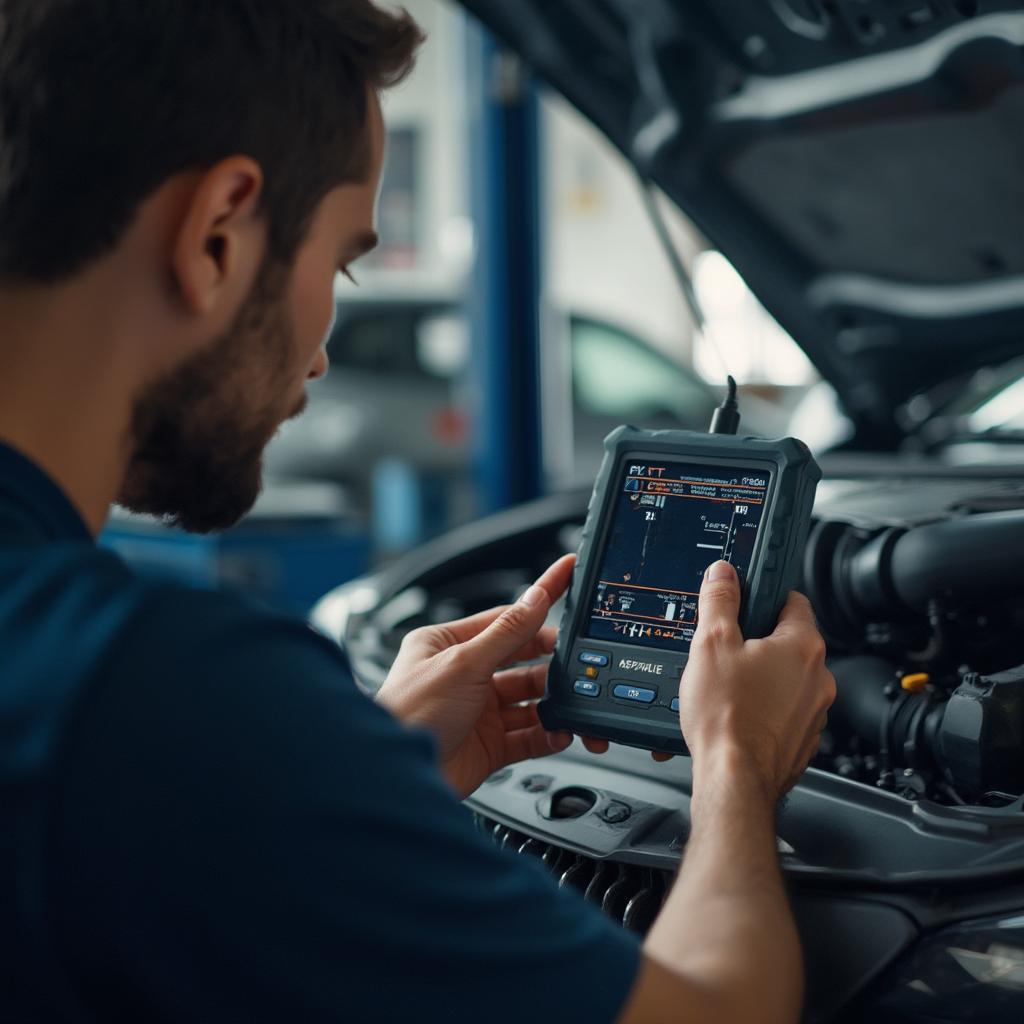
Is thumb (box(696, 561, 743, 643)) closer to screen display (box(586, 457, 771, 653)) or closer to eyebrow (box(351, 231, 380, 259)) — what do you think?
screen display (box(586, 457, 771, 653))

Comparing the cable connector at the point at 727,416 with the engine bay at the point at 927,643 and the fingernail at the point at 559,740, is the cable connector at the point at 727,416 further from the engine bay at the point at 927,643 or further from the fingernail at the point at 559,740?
the fingernail at the point at 559,740

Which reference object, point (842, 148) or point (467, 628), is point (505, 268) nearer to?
point (842, 148)

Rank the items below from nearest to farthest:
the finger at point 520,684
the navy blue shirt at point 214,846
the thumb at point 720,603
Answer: the navy blue shirt at point 214,846, the thumb at point 720,603, the finger at point 520,684

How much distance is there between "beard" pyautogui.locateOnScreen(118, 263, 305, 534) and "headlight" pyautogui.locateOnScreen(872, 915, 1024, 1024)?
540 mm

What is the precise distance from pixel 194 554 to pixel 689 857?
10.1 ft

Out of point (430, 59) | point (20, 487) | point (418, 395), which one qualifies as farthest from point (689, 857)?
point (430, 59)

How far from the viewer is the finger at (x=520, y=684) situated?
1136 mm

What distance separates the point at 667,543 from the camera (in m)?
1.07

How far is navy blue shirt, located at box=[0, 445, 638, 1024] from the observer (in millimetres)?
548

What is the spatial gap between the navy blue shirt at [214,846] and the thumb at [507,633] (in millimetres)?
435

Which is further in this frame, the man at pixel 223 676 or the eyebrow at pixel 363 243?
the eyebrow at pixel 363 243

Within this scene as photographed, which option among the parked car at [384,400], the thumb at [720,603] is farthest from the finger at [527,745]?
the parked car at [384,400]

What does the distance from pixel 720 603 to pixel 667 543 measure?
0.47ft

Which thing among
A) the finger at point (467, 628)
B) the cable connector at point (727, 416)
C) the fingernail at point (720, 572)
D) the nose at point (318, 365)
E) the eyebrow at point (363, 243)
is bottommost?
the finger at point (467, 628)
